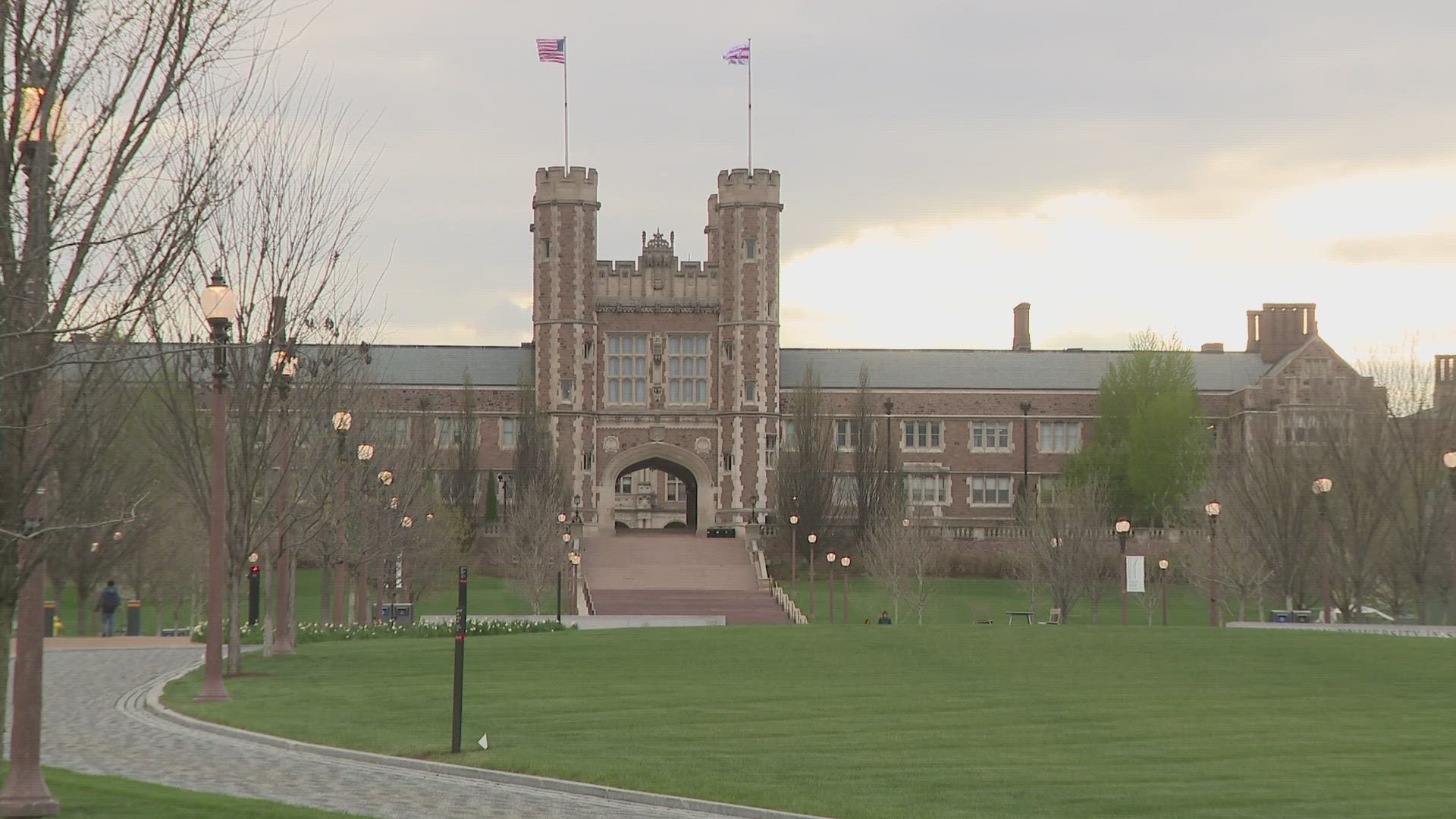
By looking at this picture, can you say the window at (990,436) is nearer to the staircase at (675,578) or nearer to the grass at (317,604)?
the staircase at (675,578)

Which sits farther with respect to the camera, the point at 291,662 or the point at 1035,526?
the point at 1035,526

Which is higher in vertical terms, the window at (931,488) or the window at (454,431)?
the window at (454,431)

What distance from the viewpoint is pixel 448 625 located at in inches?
1522

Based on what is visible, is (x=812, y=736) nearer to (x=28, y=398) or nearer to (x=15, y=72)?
(x=28, y=398)

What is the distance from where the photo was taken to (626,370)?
242 ft

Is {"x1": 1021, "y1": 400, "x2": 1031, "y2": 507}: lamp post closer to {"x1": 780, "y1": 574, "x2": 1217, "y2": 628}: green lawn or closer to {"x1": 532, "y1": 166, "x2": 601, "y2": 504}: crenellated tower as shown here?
{"x1": 780, "y1": 574, "x2": 1217, "y2": 628}: green lawn

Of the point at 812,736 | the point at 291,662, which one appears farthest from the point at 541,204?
the point at 812,736

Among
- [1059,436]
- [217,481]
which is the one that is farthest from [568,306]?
[217,481]

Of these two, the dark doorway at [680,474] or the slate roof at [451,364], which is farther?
the slate roof at [451,364]

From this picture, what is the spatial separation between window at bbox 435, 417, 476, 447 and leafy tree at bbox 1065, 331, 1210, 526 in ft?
84.4

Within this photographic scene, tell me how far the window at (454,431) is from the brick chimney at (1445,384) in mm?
37053

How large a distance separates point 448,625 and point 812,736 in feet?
71.1

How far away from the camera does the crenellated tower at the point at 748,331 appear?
7238cm

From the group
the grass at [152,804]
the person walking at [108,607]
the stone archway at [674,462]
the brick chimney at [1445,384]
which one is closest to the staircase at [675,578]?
the stone archway at [674,462]
